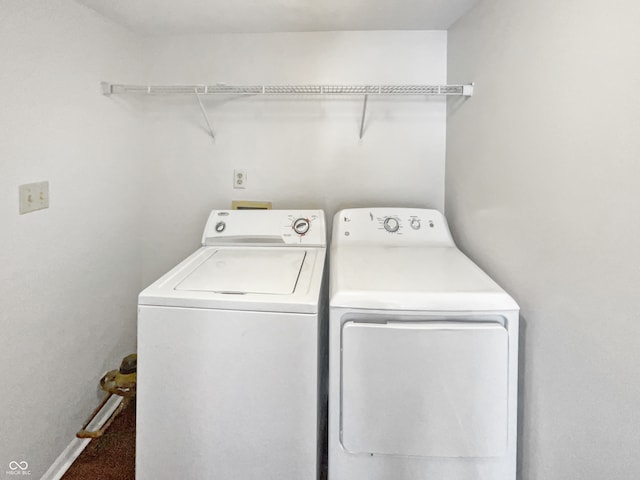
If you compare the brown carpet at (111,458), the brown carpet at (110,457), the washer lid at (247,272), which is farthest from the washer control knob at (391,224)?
the brown carpet at (110,457)

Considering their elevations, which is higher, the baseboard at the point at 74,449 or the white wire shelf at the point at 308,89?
the white wire shelf at the point at 308,89

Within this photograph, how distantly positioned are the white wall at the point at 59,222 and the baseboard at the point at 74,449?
1.9 inches

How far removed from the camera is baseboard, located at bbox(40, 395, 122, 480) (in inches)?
65.8

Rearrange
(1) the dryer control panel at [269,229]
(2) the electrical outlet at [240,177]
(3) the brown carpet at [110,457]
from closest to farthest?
(3) the brown carpet at [110,457] → (1) the dryer control panel at [269,229] → (2) the electrical outlet at [240,177]

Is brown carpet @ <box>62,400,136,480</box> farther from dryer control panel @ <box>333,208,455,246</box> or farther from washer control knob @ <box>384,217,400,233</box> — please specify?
washer control knob @ <box>384,217,400,233</box>

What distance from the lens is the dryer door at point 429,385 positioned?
1.25m

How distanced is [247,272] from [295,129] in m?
1.06

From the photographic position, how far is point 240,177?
2.34 m

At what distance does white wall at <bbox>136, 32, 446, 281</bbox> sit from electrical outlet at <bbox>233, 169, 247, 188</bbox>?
1.2 inches

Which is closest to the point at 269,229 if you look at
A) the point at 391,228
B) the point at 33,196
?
the point at 391,228

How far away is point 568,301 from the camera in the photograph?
3.66 ft

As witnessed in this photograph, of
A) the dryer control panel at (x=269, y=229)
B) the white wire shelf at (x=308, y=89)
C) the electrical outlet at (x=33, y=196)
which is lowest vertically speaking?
the dryer control panel at (x=269, y=229)

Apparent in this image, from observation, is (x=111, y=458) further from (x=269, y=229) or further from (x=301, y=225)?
(x=301, y=225)

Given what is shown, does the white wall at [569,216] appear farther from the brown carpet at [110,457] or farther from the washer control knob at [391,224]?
the brown carpet at [110,457]
